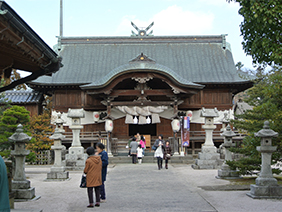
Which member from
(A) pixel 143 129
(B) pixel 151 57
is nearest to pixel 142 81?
(B) pixel 151 57

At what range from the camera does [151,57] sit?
996 inches

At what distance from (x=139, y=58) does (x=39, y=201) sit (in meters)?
13.9

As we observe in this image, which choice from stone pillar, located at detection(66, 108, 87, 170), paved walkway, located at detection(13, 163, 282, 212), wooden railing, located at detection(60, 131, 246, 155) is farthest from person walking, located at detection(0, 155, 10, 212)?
wooden railing, located at detection(60, 131, 246, 155)

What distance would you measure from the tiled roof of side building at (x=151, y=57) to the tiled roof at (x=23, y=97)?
1839 millimetres

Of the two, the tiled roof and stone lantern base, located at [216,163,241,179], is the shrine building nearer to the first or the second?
the tiled roof

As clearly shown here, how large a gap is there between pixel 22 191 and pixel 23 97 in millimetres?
17532

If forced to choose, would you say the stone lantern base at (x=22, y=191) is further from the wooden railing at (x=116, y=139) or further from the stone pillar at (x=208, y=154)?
the wooden railing at (x=116, y=139)

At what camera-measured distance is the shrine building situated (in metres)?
20.0

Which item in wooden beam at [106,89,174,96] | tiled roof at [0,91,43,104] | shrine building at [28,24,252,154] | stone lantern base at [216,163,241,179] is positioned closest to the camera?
stone lantern base at [216,163,241,179]

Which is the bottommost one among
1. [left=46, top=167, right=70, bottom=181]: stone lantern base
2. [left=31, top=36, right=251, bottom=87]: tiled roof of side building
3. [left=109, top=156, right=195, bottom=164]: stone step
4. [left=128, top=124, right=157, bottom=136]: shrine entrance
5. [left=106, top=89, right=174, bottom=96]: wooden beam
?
[left=109, top=156, right=195, bottom=164]: stone step

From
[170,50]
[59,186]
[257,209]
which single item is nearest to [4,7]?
[257,209]

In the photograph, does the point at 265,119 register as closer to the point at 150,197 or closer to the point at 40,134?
the point at 150,197

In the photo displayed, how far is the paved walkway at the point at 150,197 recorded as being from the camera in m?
6.84

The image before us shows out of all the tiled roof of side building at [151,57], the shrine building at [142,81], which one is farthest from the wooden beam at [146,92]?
the tiled roof of side building at [151,57]
